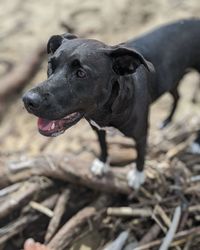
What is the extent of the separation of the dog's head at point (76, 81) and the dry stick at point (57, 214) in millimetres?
906

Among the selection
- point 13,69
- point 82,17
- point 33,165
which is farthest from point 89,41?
point 82,17

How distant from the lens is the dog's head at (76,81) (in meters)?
2.49

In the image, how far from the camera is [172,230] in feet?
11.0

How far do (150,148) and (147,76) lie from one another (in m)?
0.82

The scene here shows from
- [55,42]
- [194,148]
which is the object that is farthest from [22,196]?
[194,148]

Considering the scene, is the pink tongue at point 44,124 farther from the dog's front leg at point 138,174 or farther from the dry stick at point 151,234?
the dry stick at point 151,234

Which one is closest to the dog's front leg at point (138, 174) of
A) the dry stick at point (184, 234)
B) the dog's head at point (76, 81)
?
the dry stick at point (184, 234)

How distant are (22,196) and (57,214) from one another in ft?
0.88

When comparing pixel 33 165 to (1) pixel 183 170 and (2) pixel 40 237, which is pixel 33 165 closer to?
(2) pixel 40 237

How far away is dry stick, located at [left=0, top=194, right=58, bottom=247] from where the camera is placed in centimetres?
324

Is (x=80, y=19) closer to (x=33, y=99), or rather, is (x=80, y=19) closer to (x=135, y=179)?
(x=135, y=179)

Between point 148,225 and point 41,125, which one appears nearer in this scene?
point 41,125

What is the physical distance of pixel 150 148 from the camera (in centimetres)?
391

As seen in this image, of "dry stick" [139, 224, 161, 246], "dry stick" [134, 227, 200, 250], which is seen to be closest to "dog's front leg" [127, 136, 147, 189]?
"dry stick" [139, 224, 161, 246]
